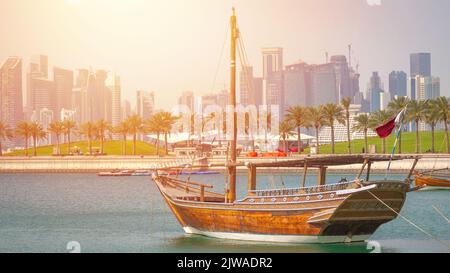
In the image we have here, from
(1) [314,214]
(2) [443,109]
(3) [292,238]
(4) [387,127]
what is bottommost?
(3) [292,238]

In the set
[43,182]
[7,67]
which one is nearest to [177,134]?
[7,67]

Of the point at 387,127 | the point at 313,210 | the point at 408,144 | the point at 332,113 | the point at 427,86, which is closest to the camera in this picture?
the point at 387,127

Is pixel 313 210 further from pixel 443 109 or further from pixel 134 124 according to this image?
pixel 134 124

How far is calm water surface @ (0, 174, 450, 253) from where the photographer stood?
141ft

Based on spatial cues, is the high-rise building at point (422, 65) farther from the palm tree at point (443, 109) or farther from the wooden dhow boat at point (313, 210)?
the wooden dhow boat at point (313, 210)

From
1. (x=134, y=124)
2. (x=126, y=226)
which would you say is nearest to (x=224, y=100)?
(x=134, y=124)

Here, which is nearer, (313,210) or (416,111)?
(313,210)

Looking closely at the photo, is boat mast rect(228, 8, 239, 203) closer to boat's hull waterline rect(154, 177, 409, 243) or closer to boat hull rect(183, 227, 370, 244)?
boat's hull waterline rect(154, 177, 409, 243)

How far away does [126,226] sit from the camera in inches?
2122

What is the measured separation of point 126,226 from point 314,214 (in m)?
16.6

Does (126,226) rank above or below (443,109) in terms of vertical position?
below

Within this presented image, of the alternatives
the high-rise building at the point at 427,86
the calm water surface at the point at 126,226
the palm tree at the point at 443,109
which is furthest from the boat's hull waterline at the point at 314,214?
the high-rise building at the point at 427,86

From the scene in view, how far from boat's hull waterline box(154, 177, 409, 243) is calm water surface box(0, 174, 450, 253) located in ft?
2.01
